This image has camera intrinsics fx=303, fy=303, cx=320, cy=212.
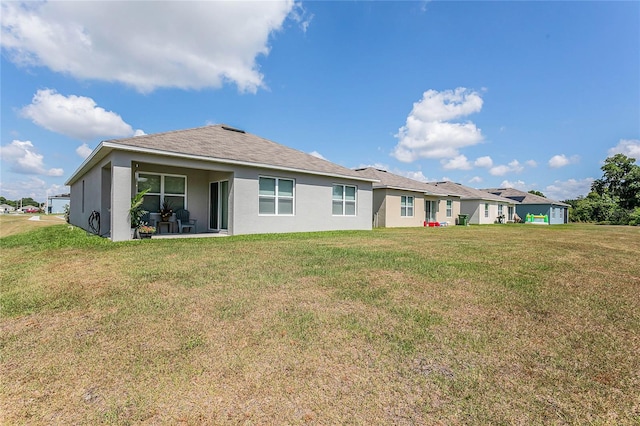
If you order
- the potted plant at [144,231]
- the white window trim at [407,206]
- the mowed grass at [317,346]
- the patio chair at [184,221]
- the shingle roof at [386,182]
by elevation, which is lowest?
the mowed grass at [317,346]

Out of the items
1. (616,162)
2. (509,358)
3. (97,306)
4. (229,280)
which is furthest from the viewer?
(616,162)

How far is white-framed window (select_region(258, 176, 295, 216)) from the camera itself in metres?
13.2

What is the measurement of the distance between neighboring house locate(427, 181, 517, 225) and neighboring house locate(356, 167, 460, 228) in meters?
2.44

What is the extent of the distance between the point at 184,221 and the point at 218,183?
2172mm

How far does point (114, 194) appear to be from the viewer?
975 centimetres

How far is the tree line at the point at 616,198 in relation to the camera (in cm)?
3356

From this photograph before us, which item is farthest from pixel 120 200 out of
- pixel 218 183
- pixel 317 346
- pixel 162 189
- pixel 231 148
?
pixel 317 346

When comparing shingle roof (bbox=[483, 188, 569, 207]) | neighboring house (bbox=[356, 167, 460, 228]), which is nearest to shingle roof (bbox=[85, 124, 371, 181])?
neighboring house (bbox=[356, 167, 460, 228])

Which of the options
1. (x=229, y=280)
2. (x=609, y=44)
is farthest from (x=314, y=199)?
(x=609, y=44)

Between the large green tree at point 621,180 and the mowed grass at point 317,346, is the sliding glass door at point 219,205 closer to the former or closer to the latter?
the mowed grass at point 317,346

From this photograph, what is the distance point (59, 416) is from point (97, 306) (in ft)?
7.72

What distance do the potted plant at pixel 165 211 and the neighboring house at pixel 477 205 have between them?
24147 millimetres

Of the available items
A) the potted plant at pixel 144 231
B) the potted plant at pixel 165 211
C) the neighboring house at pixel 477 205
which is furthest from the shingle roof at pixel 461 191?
the potted plant at pixel 144 231

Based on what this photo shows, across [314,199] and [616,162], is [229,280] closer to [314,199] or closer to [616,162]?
[314,199]
